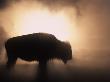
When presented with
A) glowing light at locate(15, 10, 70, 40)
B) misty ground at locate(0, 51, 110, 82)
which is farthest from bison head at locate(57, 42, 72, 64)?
glowing light at locate(15, 10, 70, 40)

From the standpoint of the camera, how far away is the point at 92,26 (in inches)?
688

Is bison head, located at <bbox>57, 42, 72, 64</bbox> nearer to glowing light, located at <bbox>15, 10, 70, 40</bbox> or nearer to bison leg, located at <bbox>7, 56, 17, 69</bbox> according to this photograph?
Result: bison leg, located at <bbox>7, 56, 17, 69</bbox>

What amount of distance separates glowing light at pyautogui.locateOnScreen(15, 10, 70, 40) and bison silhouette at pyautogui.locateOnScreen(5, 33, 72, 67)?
375cm

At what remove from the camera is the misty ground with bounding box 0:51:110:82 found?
1093 cm

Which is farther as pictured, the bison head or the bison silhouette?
the bison head

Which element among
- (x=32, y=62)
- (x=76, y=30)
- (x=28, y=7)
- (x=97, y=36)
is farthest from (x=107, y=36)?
(x=32, y=62)

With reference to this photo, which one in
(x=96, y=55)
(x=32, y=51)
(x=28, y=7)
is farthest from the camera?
(x=28, y=7)

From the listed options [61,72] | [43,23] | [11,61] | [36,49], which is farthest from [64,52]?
[43,23]

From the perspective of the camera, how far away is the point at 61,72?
39.0ft

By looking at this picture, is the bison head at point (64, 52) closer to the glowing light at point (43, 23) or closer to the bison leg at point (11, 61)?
the bison leg at point (11, 61)

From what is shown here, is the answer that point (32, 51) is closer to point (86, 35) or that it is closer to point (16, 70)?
point (16, 70)

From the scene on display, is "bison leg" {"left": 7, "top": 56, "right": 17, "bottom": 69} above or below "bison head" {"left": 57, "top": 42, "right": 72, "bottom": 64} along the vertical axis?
below

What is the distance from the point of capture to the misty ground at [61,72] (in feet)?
35.9

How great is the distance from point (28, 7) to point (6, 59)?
17.9 feet
